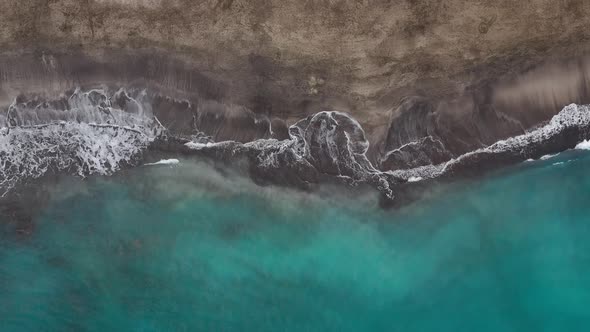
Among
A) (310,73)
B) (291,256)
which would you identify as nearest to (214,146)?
(310,73)

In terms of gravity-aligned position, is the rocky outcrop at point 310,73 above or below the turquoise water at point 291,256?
above

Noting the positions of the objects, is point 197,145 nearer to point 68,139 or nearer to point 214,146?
point 214,146

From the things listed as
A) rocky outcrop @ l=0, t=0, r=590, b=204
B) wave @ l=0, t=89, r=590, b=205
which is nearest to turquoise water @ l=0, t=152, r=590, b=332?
wave @ l=0, t=89, r=590, b=205

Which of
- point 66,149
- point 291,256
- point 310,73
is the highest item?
point 310,73

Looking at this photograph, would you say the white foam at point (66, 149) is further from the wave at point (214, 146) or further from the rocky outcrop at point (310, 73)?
the rocky outcrop at point (310, 73)

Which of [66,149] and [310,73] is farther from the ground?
[310,73]

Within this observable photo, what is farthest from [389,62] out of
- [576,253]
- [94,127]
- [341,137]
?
[94,127]

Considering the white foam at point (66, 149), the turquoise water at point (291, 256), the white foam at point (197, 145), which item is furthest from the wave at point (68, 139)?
the white foam at point (197, 145)

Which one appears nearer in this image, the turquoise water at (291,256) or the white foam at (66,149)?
the turquoise water at (291,256)

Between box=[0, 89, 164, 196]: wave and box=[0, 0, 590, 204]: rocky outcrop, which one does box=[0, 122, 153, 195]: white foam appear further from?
box=[0, 0, 590, 204]: rocky outcrop
